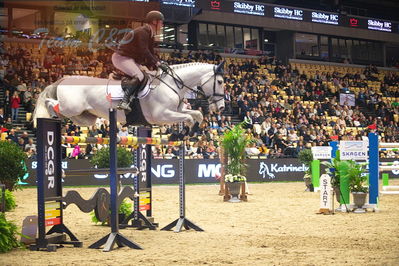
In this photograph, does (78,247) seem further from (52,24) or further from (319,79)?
(319,79)

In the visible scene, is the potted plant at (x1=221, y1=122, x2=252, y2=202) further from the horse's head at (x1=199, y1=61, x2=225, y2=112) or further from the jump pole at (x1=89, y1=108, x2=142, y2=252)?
the jump pole at (x1=89, y1=108, x2=142, y2=252)

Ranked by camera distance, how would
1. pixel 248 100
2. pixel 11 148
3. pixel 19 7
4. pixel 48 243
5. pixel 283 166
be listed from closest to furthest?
pixel 48 243, pixel 19 7, pixel 11 148, pixel 283 166, pixel 248 100

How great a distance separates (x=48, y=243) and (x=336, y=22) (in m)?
28.9

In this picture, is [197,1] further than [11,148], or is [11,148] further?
[197,1]

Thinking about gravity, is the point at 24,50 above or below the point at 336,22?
below

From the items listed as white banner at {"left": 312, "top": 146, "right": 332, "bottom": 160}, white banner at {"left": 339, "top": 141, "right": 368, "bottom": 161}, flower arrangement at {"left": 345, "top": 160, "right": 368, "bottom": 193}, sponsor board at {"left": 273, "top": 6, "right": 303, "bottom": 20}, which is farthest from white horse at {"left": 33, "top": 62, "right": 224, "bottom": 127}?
sponsor board at {"left": 273, "top": 6, "right": 303, "bottom": 20}

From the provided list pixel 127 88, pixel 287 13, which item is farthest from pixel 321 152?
pixel 287 13

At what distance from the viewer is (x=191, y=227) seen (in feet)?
27.7

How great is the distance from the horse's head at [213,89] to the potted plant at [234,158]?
15.3ft

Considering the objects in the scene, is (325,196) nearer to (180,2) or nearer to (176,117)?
(176,117)

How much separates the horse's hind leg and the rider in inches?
32.9

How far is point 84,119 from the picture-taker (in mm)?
9055

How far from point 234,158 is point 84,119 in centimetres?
581

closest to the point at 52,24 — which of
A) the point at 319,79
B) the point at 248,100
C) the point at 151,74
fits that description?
the point at 151,74
